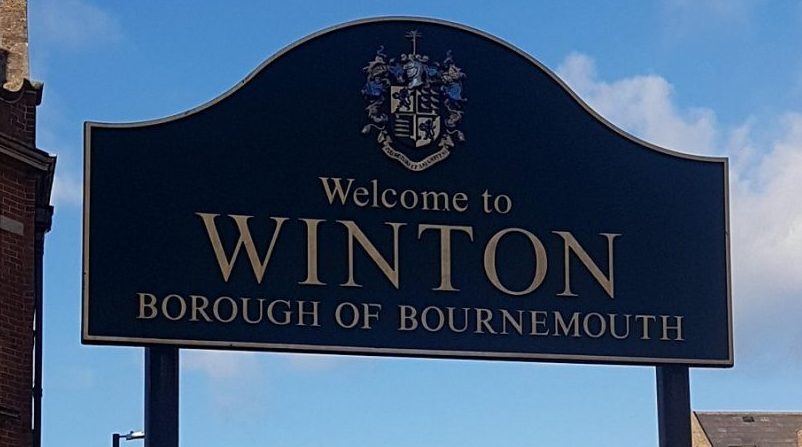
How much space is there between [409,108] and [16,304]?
5239mm

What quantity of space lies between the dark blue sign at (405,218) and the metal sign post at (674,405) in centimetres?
19

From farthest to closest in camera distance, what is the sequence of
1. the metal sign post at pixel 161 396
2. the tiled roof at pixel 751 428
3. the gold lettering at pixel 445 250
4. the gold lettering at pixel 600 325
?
the tiled roof at pixel 751 428 → the gold lettering at pixel 600 325 → the gold lettering at pixel 445 250 → the metal sign post at pixel 161 396

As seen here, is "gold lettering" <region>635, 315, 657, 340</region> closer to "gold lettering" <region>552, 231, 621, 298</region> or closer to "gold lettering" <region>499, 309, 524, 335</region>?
"gold lettering" <region>552, 231, 621, 298</region>

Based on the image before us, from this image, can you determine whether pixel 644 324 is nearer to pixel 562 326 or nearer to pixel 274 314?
pixel 562 326

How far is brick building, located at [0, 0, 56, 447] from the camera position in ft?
62.0

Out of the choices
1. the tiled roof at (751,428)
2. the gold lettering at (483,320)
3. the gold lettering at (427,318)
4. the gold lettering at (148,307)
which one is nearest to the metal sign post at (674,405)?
the gold lettering at (483,320)

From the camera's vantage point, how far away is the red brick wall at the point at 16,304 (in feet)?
61.8

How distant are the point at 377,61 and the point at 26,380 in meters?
5.42

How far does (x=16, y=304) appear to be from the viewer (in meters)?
19.2

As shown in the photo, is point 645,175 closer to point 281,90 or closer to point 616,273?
point 616,273

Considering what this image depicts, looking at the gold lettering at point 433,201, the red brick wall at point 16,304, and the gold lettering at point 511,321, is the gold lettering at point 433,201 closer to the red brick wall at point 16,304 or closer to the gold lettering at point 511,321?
the gold lettering at point 511,321

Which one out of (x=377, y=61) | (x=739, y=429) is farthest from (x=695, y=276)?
(x=739, y=429)

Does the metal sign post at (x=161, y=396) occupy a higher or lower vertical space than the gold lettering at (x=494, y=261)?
lower

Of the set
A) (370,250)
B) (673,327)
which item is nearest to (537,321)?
(673,327)
